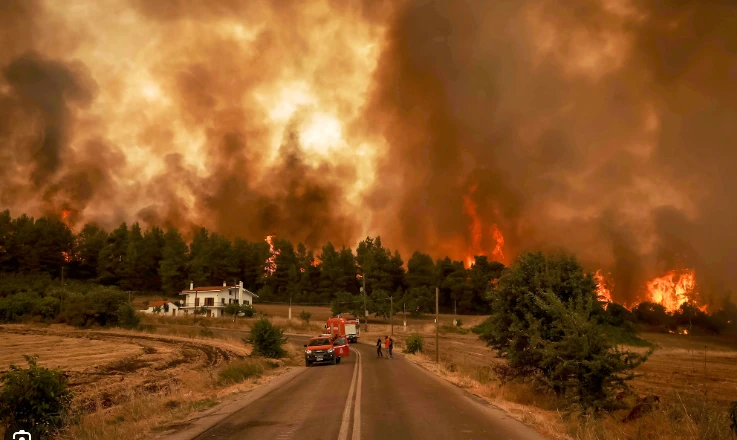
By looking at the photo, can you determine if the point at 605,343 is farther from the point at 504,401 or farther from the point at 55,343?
the point at 55,343

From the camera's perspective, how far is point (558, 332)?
751 inches

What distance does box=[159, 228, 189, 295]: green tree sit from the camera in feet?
413

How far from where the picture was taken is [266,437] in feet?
33.7

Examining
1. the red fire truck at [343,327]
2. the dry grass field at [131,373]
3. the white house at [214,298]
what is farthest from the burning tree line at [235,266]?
the dry grass field at [131,373]

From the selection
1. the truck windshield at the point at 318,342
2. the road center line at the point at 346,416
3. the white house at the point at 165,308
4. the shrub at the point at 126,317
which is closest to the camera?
the road center line at the point at 346,416

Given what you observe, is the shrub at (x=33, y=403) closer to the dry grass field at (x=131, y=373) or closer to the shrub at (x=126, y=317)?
the dry grass field at (x=131, y=373)

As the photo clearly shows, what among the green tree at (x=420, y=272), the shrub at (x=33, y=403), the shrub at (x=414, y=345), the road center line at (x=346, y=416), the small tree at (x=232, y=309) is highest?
the green tree at (x=420, y=272)

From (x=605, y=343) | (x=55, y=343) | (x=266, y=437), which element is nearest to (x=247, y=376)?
(x=266, y=437)

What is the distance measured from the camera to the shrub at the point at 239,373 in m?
23.7

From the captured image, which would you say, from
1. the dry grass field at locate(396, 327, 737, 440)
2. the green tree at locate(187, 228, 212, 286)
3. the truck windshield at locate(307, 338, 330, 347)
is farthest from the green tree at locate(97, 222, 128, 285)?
the dry grass field at locate(396, 327, 737, 440)

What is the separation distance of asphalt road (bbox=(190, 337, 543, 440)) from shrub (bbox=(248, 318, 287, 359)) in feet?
56.8

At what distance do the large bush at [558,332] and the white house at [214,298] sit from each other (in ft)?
284

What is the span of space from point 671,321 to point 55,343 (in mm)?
67531

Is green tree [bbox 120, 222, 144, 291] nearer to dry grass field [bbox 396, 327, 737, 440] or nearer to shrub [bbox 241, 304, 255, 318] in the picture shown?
shrub [bbox 241, 304, 255, 318]
